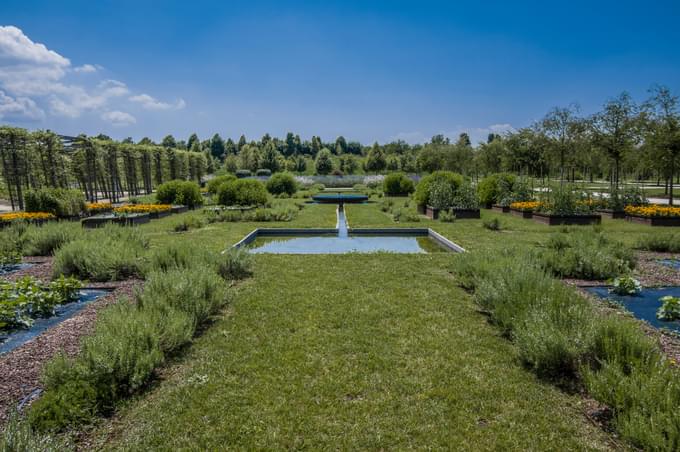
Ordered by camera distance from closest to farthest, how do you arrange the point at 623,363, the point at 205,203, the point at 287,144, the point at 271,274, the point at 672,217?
the point at 623,363 → the point at 271,274 → the point at 672,217 → the point at 205,203 → the point at 287,144

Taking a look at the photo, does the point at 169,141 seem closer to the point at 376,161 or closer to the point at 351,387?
the point at 376,161

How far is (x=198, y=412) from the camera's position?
2.97m

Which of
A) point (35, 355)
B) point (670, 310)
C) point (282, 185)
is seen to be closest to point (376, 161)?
point (282, 185)

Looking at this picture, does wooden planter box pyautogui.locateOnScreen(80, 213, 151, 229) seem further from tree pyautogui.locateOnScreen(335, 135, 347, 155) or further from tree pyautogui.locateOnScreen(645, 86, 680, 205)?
tree pyautogui.locateOnScreen(335, 135, 347, 155)

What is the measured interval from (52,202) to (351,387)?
51.1 ft

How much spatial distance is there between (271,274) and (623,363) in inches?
208

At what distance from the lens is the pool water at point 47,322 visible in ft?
13.9

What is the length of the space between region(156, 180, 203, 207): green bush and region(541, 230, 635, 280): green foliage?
17.1 meters

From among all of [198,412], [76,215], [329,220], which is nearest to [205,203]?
[76,215]

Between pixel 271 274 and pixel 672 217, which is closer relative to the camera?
pixel 271 274

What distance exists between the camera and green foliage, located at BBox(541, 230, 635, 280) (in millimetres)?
6703

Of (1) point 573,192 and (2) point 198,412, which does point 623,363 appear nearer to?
(2) point 198,412

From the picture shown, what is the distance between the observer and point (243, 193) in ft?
63.3

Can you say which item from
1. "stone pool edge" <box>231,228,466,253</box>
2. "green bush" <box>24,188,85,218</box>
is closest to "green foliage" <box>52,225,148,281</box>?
"stone pool edge" <box>231,228,466,253</box>
